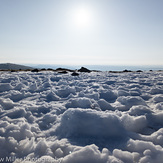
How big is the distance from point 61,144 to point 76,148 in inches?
11.2

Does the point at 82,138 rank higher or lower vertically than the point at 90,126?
lower

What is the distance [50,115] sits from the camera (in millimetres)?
3193

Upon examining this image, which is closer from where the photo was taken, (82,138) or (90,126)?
(82,138)

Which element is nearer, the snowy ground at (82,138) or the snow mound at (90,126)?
the snowy ground at (82,138)

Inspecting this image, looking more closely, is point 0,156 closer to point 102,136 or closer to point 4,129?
point 4,129

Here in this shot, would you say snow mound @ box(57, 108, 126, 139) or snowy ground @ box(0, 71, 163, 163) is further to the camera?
snow mound @ box(57, 108, 126, 139)

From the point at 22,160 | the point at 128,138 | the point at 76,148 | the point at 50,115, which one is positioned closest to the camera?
the point at 22,160

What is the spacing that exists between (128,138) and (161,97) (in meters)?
3.17

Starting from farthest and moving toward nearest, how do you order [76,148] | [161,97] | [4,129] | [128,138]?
[161,97] < [4,129] < [128,138] < [76,148]

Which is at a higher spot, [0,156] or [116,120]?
[116,120]

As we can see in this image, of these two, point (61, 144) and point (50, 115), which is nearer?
point (61, 144)

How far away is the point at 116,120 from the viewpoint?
96.7 inches

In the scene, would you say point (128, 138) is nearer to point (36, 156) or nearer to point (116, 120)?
point (116, 120)

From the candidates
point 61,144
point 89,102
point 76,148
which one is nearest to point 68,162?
point 76,148
